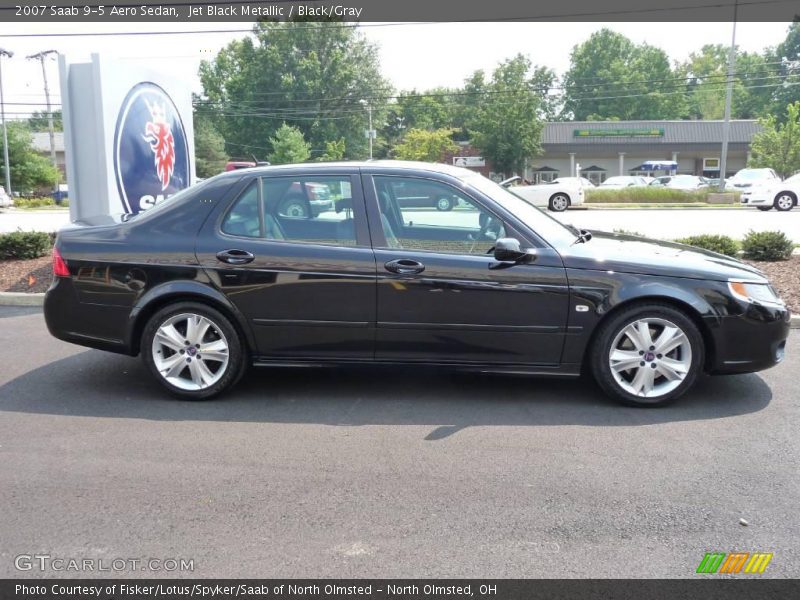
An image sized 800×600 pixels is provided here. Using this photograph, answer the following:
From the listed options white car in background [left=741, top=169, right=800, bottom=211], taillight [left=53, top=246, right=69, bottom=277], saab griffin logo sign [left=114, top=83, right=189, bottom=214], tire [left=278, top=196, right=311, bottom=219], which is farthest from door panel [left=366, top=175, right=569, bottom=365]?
white car in background [left=741, top=169, right=800, bottom=211]

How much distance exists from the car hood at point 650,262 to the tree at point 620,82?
260ft

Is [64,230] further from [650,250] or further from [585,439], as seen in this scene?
[650,250]

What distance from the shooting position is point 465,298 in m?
4.88

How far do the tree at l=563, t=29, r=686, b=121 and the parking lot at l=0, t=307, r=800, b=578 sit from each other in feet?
263

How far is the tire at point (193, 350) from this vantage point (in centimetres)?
506

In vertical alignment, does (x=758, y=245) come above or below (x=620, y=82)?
below

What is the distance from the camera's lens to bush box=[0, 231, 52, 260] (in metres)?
10.1

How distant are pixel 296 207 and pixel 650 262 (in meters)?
2.57

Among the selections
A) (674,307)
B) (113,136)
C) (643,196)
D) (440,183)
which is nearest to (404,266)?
(440,183)

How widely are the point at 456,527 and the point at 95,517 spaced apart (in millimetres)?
1768

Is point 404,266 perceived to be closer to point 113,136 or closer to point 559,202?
point 113,136

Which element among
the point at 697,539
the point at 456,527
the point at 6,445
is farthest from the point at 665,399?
the point at 6,445

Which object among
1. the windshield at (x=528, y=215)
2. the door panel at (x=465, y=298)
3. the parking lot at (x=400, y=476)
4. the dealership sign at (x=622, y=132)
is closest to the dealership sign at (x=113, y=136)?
the parking lot at (x=400, y=476)

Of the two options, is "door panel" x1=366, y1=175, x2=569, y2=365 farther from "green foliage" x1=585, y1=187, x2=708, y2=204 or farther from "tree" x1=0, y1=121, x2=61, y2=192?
"tree" x1=0, y1=121, x2=61, y2=192
